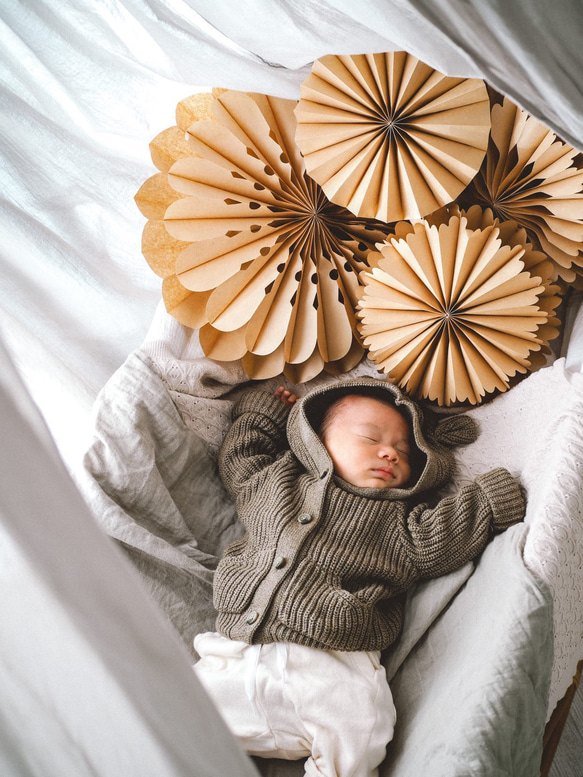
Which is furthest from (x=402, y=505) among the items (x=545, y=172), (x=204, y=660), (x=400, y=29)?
(x=400, y=29)

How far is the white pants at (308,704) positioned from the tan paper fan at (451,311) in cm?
54

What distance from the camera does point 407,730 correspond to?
3.44ft

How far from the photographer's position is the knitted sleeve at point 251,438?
1340 mm

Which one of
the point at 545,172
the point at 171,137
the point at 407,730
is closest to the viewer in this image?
the point at 407,730

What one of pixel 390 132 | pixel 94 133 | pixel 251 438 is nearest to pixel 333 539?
pixel 251 438

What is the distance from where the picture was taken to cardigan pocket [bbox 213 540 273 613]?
1161 millimetres

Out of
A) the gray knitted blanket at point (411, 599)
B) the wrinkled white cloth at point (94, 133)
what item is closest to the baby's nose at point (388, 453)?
the gray knitted blanket at point (411, 599)

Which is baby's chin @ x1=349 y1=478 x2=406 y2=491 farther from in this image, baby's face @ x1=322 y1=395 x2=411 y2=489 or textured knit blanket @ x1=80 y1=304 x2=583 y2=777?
textured knit blanket @ x1=80 y1=304 x2=583 y2=777

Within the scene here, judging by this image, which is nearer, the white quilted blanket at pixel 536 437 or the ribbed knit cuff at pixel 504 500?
the white quilted blanket at pixel 536 437

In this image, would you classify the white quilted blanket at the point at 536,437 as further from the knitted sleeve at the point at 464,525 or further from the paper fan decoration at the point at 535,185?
the paper fan decoration at the point at 535,185

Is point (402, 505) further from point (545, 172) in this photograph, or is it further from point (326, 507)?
point (545, 172)

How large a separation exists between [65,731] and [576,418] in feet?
2.95

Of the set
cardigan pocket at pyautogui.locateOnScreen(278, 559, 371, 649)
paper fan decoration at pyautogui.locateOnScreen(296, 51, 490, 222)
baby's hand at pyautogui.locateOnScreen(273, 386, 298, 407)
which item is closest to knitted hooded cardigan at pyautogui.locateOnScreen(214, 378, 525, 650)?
cardigan pocket at pyautogui.locateOnScreen(278, 559, 371, 649)

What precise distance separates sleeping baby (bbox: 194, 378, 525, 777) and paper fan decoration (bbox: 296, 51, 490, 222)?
1.20 ft
